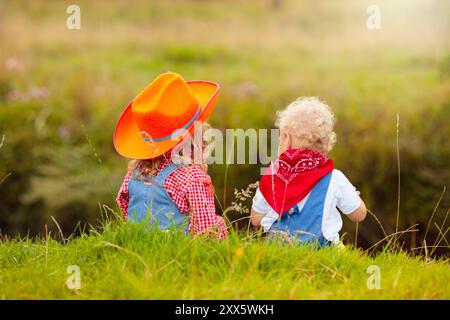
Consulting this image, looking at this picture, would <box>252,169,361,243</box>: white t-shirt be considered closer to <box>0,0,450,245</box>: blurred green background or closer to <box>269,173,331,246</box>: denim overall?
A: <box>269,173,331,246</box>: denim overall

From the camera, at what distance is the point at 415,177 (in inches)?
294

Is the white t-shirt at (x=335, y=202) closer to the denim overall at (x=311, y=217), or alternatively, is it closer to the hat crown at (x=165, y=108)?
the denim overall at (x=311, y=217)

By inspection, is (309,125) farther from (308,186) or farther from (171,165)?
(171,165)

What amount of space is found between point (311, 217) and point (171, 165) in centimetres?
79

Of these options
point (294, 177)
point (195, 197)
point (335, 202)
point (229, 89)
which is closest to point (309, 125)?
point (294, 177)

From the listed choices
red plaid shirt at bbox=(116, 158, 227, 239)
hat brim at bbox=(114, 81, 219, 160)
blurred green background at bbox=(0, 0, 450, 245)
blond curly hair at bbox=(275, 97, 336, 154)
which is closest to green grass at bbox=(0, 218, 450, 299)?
red plaid shirt at bbox=(116, 158, 227, 239)

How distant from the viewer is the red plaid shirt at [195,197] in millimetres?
3537

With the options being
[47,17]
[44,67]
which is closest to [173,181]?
[44,67]

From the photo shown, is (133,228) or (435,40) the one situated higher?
(435,40)

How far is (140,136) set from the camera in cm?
386

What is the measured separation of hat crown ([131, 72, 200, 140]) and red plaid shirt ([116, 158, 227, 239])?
0.61 ft

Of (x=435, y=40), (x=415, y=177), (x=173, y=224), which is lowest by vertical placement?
(x=415, y=177)
